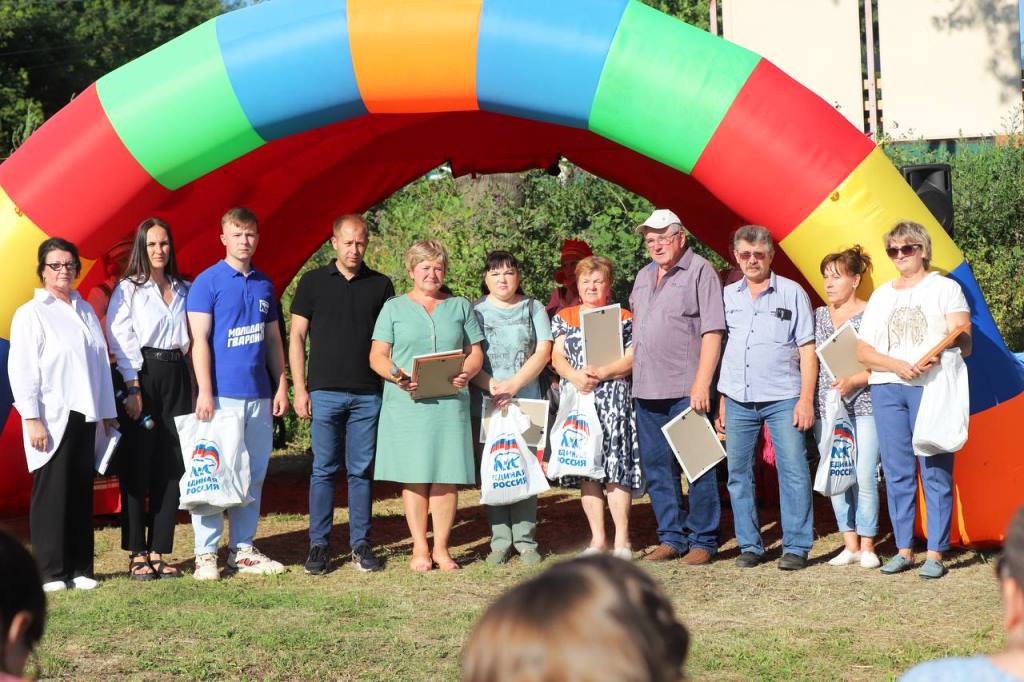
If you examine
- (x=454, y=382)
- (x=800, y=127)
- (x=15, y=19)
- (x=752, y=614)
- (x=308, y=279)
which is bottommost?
(x=752, y=614)

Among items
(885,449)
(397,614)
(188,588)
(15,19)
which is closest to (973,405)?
(885,449)

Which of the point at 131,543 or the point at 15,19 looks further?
the point at 15,19

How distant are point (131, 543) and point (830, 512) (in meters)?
4.14

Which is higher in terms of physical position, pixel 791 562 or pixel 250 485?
pixel 250 485

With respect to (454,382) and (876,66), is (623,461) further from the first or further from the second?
(876,66)

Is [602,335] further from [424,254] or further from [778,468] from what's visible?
[778,468]

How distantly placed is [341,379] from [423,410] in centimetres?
45

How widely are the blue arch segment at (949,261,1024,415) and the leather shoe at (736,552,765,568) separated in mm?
1264

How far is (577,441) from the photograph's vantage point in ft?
20.6

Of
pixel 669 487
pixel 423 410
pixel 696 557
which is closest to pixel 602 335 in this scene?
pixel 669 487

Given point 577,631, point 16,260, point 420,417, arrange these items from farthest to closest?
point 16,260, point 420,417, point 577,631

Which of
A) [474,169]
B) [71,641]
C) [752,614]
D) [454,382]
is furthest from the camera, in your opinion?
[474,169]

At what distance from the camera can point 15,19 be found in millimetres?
26906

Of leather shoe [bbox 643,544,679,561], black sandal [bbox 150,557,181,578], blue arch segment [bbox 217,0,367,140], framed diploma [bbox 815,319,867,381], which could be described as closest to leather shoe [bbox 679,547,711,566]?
leather shoe [bbox 643,544,679,561]
